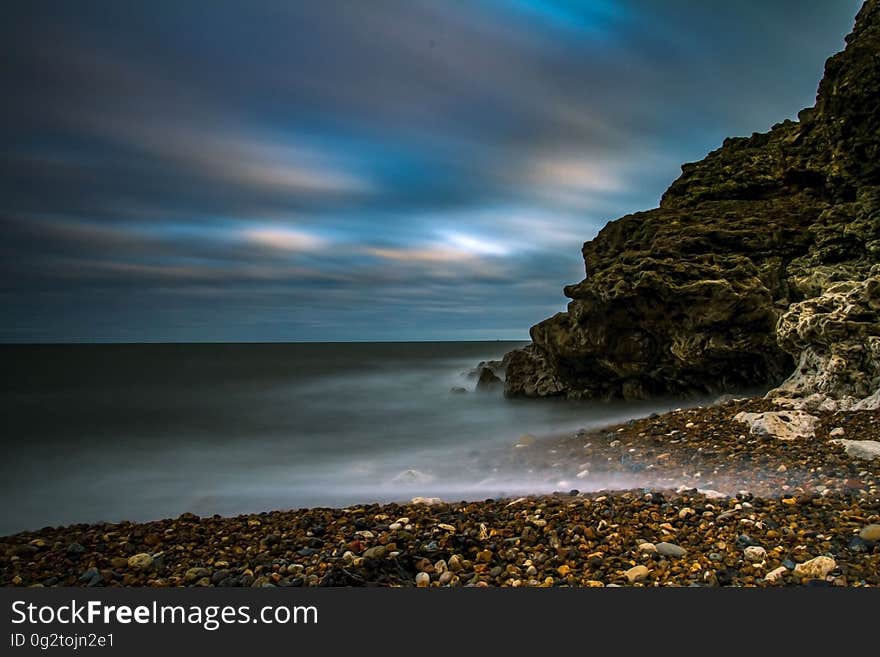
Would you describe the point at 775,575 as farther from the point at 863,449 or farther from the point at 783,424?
the point at 783,424

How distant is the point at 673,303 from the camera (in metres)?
12.2

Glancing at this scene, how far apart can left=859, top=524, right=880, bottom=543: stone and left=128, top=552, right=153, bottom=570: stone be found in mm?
5155

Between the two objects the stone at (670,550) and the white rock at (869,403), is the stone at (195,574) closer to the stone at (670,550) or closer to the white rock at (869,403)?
the stone at (670,550)

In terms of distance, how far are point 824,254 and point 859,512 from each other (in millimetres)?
8370

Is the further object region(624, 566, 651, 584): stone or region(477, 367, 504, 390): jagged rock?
region(477, 367, 504, 390): jagged rock

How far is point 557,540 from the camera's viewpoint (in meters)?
3.70

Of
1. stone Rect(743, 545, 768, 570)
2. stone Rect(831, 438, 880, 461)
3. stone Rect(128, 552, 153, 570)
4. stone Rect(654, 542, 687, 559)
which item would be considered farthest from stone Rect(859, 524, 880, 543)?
stone Rect(128, 552, 153, 570)

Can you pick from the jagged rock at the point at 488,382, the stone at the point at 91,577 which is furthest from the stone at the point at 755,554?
the jagged rock at the point at 488,382

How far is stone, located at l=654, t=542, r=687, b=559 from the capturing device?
3.34 meters

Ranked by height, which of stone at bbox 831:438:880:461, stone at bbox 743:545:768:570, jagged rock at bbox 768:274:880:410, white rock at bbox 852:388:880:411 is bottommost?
stone at bbox 743:545:768:570

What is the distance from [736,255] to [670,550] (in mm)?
10467

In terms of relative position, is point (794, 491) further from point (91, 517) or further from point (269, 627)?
point (91, 517)

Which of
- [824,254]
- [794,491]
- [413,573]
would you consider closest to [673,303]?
[824,254]

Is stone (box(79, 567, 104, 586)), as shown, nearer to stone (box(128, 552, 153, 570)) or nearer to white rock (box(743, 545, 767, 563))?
stone (box(128, 552, 153, 570))
